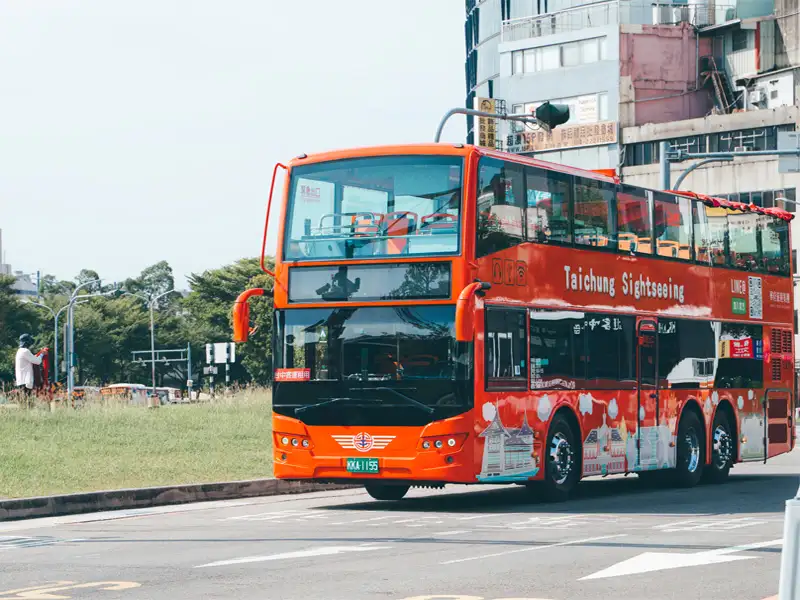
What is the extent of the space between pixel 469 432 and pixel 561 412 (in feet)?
7.74

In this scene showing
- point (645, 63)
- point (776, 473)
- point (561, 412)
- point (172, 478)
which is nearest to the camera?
point (561, 412)

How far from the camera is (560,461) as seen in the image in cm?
1919

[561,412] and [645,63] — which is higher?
[645,63]

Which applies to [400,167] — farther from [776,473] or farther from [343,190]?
[776,473]

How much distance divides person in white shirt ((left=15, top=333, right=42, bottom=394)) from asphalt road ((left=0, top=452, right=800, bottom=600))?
1004 cm

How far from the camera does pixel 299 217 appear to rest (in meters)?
18.3

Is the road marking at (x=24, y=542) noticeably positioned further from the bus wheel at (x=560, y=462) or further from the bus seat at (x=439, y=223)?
the bus wheel at (x=560, y=462)

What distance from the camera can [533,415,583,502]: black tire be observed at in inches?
743

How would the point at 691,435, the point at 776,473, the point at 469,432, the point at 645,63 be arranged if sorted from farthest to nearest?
the point at 645,63, the point at 776,473, the point at 691,435, the point at 469,432

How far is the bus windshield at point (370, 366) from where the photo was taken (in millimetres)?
17438

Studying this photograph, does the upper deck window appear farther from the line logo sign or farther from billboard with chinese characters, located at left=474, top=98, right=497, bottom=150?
billboard with chinese characters, located at left=474, top=98, right=497, bottom=150

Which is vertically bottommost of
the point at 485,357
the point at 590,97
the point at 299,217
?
the point at 485,357

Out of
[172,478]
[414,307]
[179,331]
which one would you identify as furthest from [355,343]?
[179,331]

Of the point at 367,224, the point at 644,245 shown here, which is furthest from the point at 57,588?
the point at 644,245
